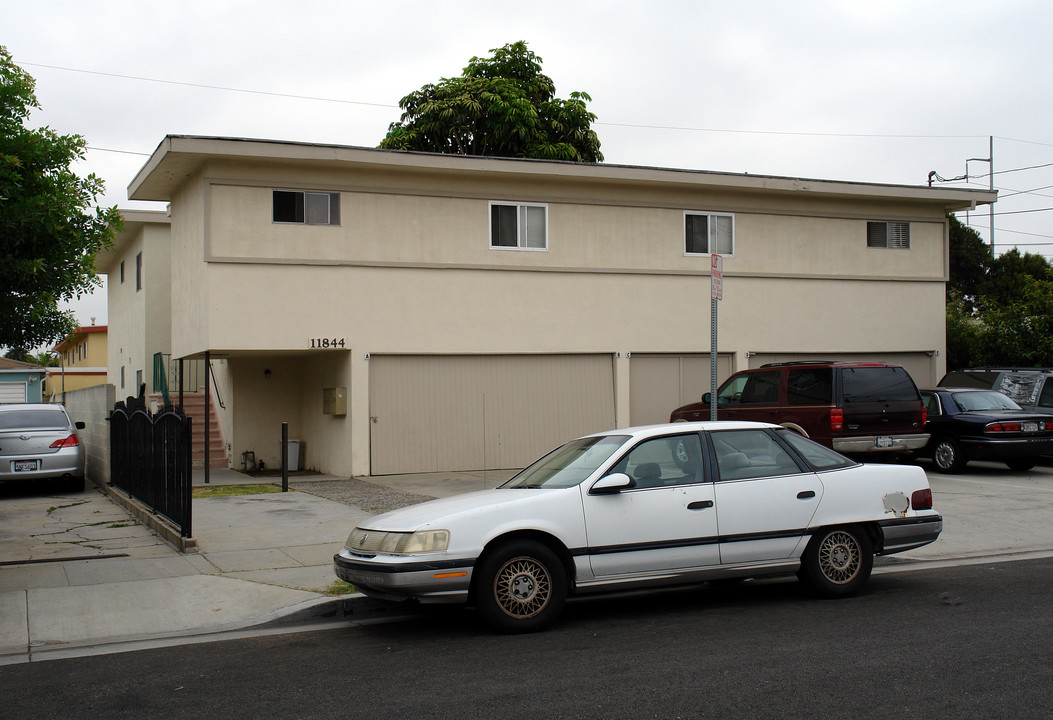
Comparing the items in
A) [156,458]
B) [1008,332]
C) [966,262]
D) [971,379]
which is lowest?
[156,458]

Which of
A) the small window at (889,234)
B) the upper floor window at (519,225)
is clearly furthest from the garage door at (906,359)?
the upper floor window at (519,225)

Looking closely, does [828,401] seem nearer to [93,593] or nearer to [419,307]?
[419,307]

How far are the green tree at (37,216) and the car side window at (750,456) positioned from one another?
21.6 ft

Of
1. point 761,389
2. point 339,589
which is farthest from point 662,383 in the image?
point 339,589

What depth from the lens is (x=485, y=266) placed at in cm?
1945

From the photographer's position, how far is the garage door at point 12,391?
38.6 metres

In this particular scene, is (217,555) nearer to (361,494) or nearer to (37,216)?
(37,216)

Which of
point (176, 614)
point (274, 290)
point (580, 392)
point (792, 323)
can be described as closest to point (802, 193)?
point (792, 323)

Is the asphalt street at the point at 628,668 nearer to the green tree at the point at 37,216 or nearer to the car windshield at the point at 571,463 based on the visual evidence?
the car windshield at the point at 571,463

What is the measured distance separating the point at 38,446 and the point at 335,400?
16.9ft

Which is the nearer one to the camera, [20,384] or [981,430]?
[981,430]

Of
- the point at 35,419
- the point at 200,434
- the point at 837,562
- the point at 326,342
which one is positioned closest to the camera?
the point at 837,562

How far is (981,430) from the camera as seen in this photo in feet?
54.7

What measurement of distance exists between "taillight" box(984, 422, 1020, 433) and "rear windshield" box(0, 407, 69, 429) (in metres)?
16.0
